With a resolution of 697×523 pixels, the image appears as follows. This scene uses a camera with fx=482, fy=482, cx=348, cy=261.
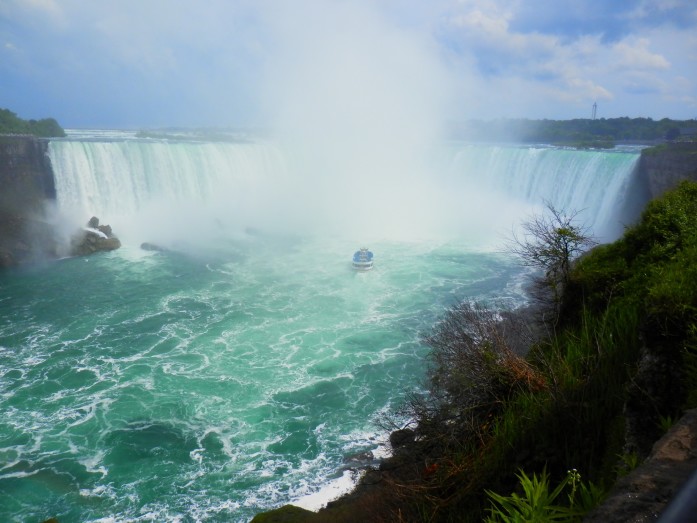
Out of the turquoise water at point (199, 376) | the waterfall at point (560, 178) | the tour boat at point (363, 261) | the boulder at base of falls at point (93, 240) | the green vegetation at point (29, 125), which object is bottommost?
the turquoise water at point (199, 376)

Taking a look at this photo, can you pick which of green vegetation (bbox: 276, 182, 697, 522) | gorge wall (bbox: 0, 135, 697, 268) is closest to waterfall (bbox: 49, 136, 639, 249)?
gorge wall (bbox: 0, 135, 697, 268)

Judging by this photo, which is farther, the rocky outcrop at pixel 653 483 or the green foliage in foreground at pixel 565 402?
the green foliage in foreground at pixel 565 402

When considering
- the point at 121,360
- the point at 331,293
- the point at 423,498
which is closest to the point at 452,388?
the point at 423,498

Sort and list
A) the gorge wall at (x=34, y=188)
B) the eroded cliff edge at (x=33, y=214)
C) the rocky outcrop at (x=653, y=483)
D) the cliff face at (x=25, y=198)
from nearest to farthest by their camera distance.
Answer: the rocky outcrop at (x=653, y=483) < the gorge wall at (x=34, y=188) < the cliff face at (x=25, y=198) < the eroded cliff edge at (x=33, y=214)

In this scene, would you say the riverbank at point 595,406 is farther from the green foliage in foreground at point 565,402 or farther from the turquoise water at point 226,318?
the turquoise water at point 226,318

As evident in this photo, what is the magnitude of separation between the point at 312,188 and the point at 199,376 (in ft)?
88.0

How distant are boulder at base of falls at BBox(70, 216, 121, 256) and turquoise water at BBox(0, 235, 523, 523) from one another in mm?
1755

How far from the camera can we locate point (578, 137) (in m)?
52.6

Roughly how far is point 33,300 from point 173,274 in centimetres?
519

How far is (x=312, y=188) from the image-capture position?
37.9 m

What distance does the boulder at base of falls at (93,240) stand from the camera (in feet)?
78.6

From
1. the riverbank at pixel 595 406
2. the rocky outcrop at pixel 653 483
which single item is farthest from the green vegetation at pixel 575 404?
the rocky outcrop at pixel 653 483

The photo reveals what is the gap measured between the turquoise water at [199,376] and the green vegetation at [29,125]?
19694mm

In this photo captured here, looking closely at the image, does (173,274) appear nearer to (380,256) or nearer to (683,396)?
(380,256)
